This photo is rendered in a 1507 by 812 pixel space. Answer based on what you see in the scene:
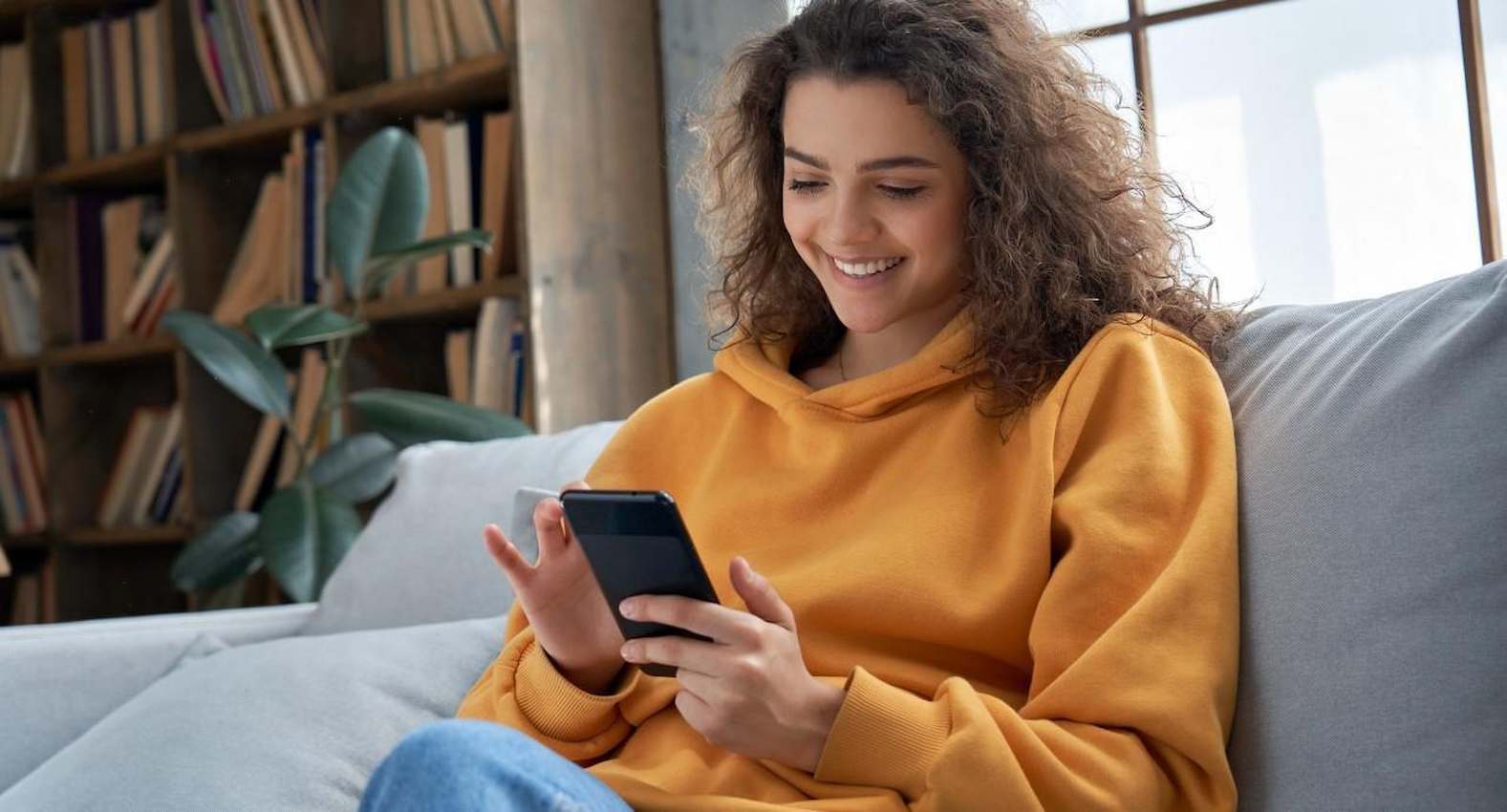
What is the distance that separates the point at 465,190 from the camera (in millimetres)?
2832

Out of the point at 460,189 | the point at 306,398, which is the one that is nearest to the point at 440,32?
the point at 460,189

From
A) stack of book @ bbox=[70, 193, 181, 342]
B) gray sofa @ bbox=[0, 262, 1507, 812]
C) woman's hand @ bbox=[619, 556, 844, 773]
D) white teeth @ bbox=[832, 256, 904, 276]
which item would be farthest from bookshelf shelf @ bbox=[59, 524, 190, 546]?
woman's hand @ bbox=[619, 556, 844, 773]

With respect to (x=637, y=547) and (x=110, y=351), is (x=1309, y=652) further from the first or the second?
(x=110, y=351)

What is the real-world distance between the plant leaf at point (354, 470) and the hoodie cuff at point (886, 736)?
182 cm

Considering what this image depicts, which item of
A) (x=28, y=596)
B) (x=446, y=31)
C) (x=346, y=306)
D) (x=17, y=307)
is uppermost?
A: (x=446, y=31)

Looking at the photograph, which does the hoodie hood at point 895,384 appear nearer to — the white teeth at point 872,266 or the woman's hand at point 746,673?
the white teeth at point 872,266

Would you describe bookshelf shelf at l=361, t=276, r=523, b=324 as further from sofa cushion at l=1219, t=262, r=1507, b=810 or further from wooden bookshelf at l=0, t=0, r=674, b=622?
sofa cushion at l=1219, t=262, r=1507, b=810

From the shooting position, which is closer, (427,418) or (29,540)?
(427,418)

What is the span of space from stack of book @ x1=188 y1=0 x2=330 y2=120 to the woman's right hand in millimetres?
2121

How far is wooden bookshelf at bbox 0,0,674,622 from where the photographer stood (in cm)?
267

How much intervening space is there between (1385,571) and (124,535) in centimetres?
303

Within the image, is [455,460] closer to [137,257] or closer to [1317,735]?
[1317,735]

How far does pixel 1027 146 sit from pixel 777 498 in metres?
0.35

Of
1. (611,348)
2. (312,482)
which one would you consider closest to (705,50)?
(611,348)
